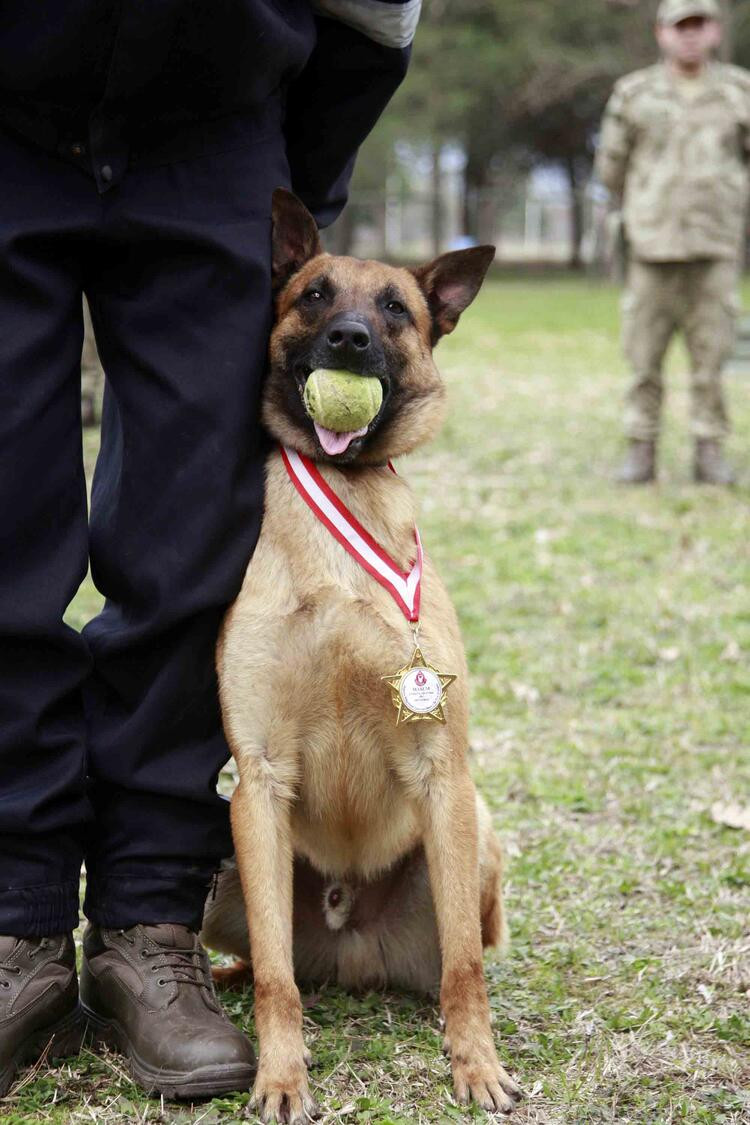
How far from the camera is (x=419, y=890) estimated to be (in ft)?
8.81

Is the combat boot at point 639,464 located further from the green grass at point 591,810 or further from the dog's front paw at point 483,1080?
the dog's front paw at point 483,1080

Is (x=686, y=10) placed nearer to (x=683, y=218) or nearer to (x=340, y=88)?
(x=683, y=218)

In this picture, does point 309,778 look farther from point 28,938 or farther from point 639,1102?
point 639,1102

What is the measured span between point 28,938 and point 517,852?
146 cm

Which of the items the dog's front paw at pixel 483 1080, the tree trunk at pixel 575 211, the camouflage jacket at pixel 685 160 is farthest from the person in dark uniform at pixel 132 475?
the tree trunk at pixel 575 211

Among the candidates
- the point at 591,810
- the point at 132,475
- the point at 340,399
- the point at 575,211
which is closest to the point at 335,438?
the point at 340,399

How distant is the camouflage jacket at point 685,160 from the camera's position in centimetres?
770

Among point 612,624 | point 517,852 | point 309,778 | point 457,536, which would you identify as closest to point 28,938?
point 309,778

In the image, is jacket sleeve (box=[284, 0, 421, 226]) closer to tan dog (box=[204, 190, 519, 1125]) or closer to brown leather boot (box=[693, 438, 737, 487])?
tan dog (box=[204, 190, 519, 1125])

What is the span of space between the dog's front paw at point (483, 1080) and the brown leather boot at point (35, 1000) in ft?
2.25

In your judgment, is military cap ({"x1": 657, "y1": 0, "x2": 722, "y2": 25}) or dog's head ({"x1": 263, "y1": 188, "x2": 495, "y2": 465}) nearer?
dog's head ({"x1": 263, "y1": 188, "x2": 495, "y2": 465})

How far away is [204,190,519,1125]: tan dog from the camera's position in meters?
2.35

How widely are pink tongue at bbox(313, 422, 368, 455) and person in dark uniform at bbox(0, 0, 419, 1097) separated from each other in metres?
0.13

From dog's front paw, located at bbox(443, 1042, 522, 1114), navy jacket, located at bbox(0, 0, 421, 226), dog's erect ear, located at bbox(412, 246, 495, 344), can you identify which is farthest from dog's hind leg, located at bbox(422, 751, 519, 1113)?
navy jacket, located at bbox(0, 0, 421, 226)
